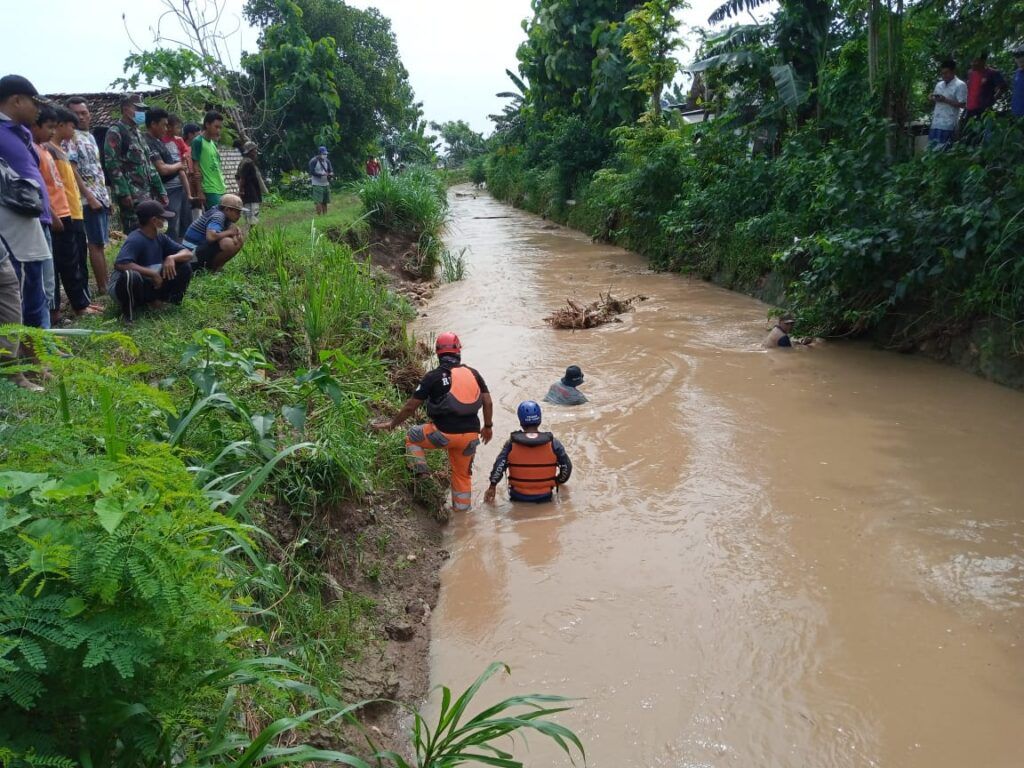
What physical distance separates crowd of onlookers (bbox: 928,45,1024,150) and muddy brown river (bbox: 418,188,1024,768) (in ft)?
9.80

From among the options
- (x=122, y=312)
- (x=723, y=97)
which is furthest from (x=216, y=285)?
(x=723, y=97)

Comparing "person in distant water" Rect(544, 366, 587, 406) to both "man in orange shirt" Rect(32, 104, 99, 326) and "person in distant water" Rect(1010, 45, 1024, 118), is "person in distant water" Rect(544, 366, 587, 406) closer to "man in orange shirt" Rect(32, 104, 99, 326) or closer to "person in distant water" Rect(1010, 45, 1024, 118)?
"man in orange shirt" Rect(32, 104, 99, 326)

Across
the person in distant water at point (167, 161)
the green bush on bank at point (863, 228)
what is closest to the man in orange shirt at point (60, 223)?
the person in distant water at point (167, 161)

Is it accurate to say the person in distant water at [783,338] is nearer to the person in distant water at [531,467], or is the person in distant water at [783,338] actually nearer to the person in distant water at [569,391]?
the person in distant water at [569,391]

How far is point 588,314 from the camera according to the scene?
9875mm

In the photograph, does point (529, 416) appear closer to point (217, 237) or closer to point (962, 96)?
point (217, 237)

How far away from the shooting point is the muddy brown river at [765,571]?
311 centimetres

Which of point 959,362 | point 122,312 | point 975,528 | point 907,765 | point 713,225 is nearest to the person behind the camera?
point 907,765

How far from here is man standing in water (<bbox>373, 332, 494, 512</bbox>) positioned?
200 inches

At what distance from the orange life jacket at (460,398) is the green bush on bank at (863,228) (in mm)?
4734

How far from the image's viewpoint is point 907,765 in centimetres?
289

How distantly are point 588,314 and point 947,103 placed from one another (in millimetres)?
4711

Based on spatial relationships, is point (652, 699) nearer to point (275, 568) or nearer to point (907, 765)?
point (907, 765)

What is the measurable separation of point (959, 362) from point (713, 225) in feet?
18.9
